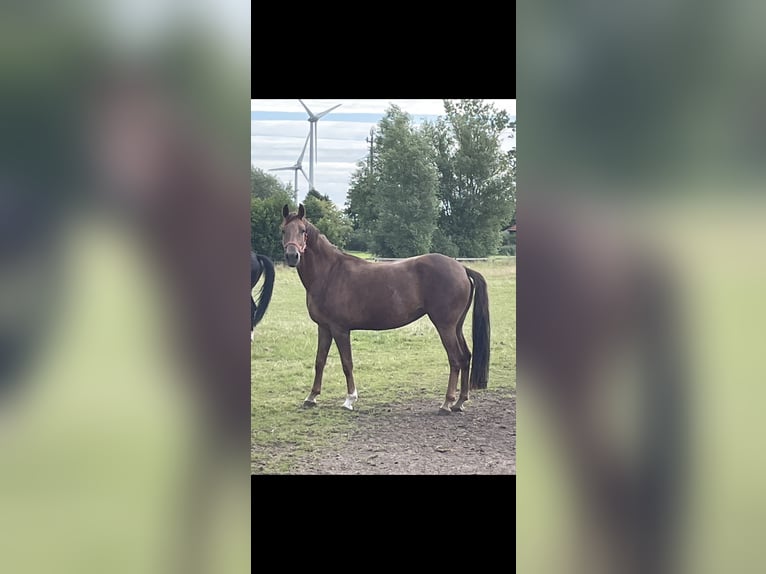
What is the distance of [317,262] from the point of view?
6.15 m

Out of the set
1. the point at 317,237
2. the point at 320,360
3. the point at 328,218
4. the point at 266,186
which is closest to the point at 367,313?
the point at 320,360

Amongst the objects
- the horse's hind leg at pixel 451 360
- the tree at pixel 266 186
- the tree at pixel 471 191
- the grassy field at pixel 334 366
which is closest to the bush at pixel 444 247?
the tree at pixel 471 191

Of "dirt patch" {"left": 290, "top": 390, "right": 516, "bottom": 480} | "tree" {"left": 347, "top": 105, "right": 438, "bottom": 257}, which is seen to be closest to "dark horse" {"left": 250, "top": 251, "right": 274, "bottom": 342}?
"tree" {"left": 347, "top": 105, "right": 438, "bottom": 257}

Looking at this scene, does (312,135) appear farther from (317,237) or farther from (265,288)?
(265,288)

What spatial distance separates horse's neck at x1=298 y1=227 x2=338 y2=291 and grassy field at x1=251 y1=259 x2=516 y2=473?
0.51 ft

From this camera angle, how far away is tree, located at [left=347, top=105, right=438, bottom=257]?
20.5 feet

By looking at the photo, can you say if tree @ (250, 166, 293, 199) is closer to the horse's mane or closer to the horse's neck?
the horse's mane
